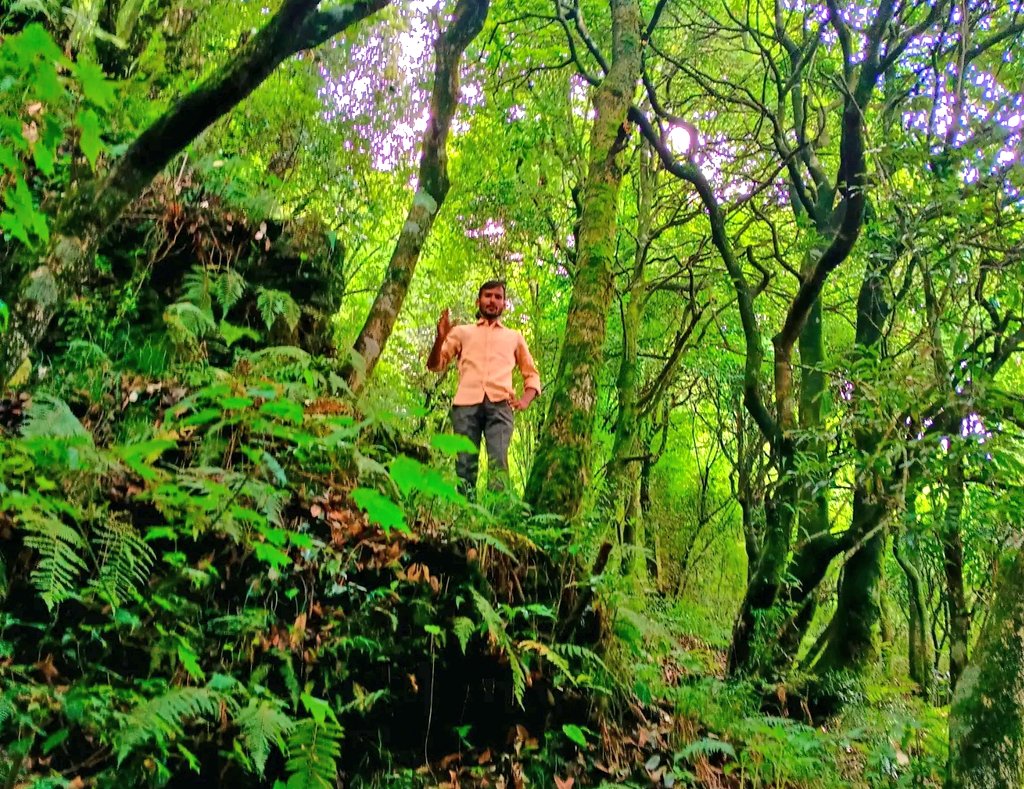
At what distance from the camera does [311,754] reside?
10.5 ft

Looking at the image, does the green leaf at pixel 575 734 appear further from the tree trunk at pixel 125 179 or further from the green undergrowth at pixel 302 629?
the tree trunk at pixel 125 179

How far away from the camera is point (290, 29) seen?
363cm

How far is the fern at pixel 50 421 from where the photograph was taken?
3469mm

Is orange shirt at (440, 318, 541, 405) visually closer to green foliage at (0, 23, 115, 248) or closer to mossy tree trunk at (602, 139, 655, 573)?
mossy tree trunk at (602, 139, 655, 573)

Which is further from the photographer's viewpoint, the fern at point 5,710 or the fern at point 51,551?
the fern at point 51,551

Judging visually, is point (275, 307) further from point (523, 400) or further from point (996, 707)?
point (996, 707)

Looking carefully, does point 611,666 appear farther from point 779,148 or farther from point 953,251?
point 779,148

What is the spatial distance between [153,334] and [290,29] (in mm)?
A: 3055

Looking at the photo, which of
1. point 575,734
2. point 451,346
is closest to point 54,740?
point 575,734

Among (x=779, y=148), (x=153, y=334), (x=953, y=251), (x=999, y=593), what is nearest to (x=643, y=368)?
(x=779, y=148)

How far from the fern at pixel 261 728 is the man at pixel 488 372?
305 centimetres

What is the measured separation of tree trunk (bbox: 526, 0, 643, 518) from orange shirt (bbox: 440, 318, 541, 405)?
2.53 ft

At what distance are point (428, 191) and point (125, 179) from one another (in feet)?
13.1

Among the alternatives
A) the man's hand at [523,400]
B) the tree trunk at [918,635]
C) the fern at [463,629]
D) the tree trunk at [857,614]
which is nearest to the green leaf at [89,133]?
the fern at [463,629]
